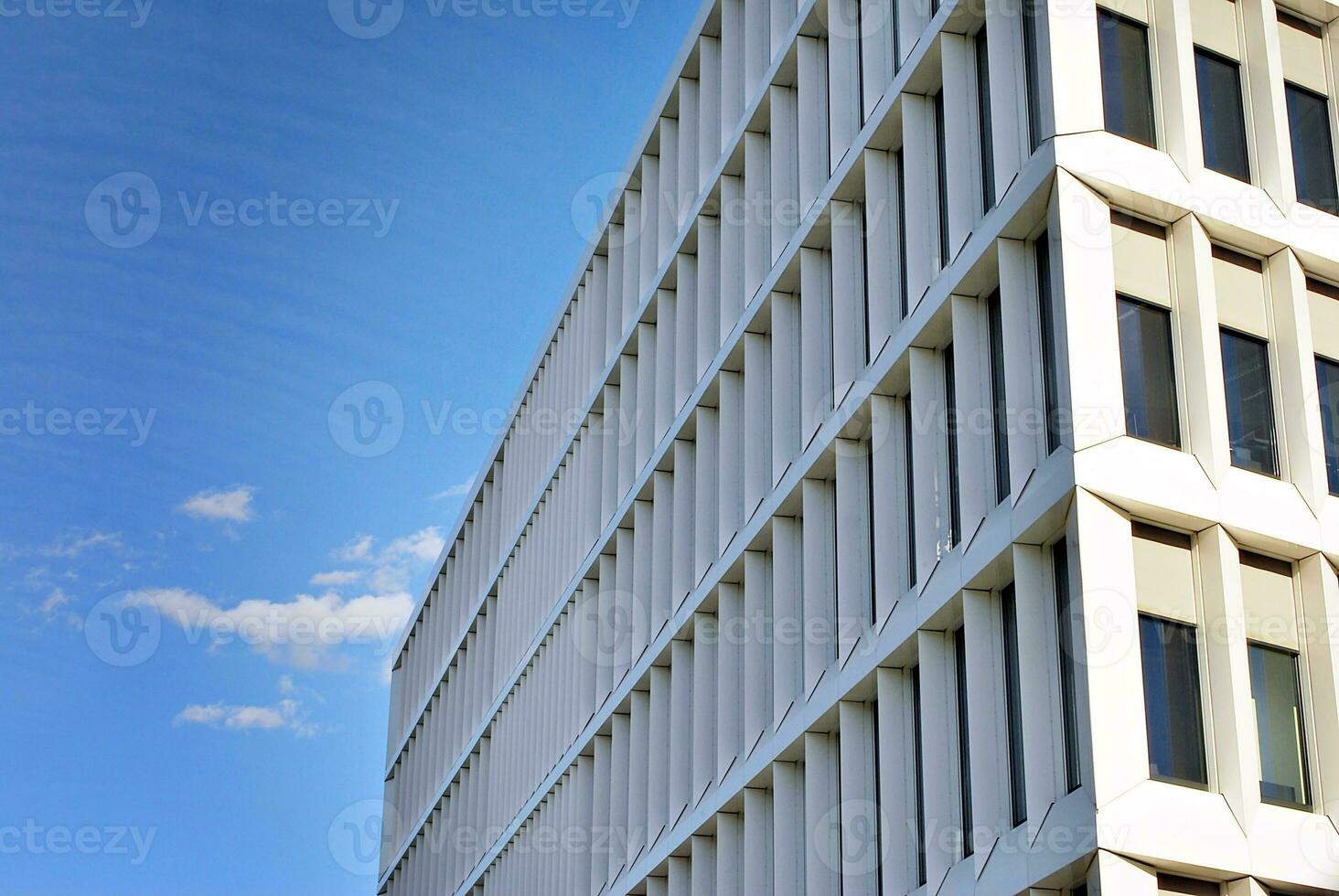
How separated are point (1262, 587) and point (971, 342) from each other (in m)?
4.62

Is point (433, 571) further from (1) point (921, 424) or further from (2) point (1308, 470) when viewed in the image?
(2) point (1308, 470)

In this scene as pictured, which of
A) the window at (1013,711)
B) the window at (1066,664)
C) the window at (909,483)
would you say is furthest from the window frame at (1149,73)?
the window at (1013,711)

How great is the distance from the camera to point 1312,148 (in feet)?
77.4

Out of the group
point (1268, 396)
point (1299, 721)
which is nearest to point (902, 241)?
point (1268, 396)

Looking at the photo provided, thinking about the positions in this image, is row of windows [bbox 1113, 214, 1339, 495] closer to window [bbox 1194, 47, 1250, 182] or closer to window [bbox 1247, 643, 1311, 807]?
window [bbox 1194, 47, 1250, 182]

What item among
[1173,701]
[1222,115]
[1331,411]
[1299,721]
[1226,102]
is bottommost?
[1173,701]

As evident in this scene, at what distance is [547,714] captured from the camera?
42.6 metres

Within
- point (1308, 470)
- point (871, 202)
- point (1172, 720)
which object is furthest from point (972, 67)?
point (1172, 720)

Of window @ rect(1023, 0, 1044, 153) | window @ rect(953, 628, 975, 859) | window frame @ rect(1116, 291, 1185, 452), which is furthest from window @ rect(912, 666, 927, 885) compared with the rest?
window @ rect(1023, 0, 1044, 153)

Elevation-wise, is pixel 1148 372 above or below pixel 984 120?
below

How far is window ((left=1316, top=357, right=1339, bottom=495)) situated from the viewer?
21.3m

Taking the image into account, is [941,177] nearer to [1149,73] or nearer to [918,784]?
[1149,73]

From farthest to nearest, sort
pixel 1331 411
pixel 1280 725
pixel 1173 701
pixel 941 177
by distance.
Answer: pixel 941 177 < pixel 1331 411 < pixel 1280 725 < pixel 1173 701

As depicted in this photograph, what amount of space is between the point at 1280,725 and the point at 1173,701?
162 centimetres
